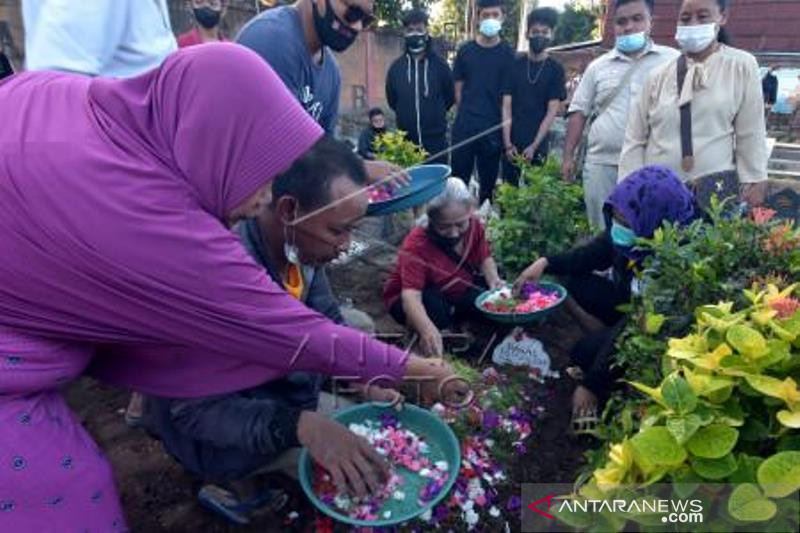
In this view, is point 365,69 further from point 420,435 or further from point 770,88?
point 420,435

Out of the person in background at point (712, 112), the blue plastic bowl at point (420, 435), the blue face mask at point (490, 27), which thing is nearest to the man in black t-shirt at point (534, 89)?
the blue face mask at point (490, 27)

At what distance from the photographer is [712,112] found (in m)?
3.71

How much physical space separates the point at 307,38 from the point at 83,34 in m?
1.17

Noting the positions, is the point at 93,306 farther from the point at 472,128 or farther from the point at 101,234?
the point at 472,128

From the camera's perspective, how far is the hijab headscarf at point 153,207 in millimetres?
1326

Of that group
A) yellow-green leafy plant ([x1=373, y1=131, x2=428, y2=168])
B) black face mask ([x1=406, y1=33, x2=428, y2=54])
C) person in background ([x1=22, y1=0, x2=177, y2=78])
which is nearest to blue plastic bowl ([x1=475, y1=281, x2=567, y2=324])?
yellow-green leafy plant ([x1=373, y1=131, x2=428, y2=168])

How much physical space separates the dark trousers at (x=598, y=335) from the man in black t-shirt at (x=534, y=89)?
2008mm

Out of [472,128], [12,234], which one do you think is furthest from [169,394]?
[472,128]

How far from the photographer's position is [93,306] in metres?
1.41

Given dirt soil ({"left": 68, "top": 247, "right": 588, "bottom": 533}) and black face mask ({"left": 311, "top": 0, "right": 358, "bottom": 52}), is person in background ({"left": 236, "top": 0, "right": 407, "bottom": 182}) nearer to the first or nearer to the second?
black face mask ({"left": 311, "top": 0, "right": 358, "bottom": 52})

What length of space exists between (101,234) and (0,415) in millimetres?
581

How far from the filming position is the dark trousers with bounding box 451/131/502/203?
19.0 ft

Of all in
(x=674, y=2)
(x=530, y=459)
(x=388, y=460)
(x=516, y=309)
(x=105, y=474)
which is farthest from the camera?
(x=674, y=2)

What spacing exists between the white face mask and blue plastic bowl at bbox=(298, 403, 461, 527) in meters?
2.86
